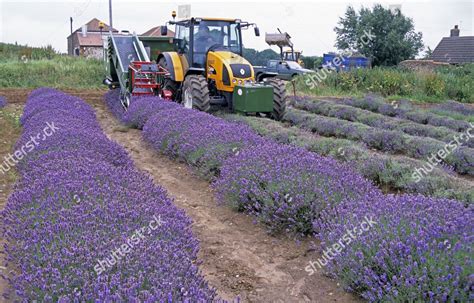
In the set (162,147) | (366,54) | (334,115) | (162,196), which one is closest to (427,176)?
(162,196)

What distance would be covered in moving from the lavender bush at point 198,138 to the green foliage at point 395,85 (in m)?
12.4

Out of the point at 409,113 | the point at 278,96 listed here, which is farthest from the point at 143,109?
the point at 409,113

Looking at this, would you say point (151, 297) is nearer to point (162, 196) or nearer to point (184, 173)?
point (162, 196)

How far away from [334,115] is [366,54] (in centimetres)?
2352

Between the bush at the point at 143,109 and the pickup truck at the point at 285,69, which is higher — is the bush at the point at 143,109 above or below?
below

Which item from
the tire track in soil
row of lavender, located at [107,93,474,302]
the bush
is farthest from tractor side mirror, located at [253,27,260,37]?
the tire track in soil

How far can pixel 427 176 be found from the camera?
5668mm

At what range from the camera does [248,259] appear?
412 centimetres

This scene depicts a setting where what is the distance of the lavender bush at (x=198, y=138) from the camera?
20.6 ft

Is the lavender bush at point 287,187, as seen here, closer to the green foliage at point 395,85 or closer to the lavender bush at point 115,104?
the lavender bush at point 115,104

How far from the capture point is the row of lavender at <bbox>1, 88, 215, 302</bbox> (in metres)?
2.46

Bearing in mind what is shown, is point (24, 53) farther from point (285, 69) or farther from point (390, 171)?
point (390, 171)

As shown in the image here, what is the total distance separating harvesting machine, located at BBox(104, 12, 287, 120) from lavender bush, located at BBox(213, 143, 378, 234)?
15.9 feet

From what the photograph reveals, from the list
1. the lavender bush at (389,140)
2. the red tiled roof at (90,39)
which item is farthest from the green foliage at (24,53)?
the red tiled roof at (90,39)
